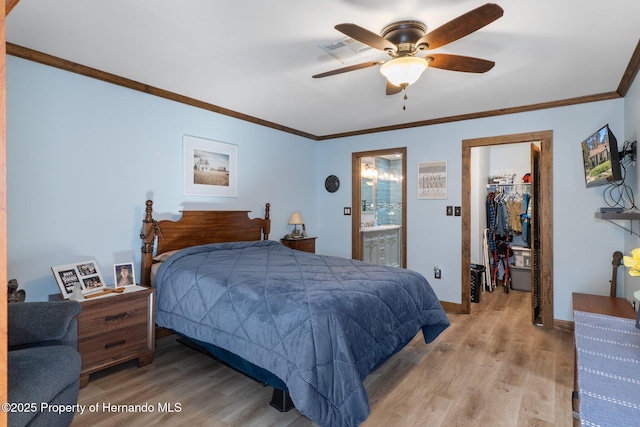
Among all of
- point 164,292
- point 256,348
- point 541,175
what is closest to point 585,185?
point 541,175

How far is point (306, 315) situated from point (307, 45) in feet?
5.91

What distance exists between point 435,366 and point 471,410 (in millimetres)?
585

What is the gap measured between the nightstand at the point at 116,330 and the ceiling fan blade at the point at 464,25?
2702 millimetres

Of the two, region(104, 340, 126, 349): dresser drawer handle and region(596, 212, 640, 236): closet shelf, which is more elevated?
region(596, 212, 640, 236): closet shelf

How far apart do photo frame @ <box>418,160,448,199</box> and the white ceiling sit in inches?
34.5

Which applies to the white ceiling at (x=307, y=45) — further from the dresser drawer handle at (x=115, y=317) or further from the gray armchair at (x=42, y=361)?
the dresser drawer handle at (x=115, y=317)

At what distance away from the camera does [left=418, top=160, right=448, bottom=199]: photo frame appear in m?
4.25

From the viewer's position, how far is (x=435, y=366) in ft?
8.89

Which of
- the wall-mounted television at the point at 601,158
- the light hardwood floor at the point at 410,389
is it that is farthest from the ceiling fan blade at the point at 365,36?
the light hardwood floor at the point at 410,389

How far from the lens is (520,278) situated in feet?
17.1

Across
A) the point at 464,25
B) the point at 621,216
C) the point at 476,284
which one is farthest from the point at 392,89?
the point at 476,284

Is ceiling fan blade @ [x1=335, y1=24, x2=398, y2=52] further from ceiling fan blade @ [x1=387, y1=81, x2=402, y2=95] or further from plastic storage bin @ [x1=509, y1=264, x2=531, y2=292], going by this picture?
plastic storage bin @ [x1=509, y1=264, x2=531, y2=292]

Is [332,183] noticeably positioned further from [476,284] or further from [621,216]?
[621,216]

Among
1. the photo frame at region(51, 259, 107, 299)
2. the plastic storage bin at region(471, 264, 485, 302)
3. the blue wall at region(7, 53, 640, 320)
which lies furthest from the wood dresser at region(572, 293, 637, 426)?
the photo frame at region(51, 259, 107, 299)
